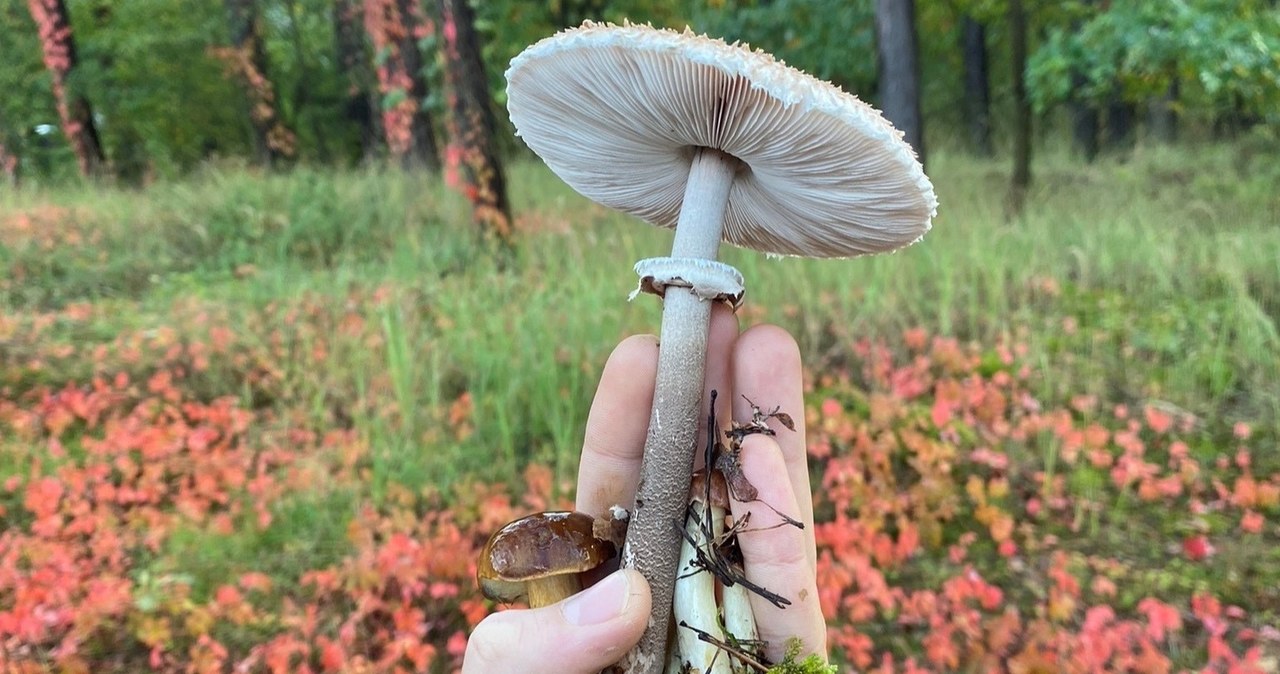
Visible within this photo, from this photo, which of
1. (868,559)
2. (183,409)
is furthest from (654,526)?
(183,409)

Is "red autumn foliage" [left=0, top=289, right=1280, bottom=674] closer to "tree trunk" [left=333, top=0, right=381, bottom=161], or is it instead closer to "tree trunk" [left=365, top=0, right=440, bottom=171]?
"tree trunk" [left=365, top=0, right=440, bottom=171]

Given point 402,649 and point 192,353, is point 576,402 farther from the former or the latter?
point 192,353

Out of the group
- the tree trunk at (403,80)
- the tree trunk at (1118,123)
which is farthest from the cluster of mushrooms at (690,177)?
the tree trunk at (1118,123)

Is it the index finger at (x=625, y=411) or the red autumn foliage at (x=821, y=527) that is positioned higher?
the index finger at (x=625, y=411)

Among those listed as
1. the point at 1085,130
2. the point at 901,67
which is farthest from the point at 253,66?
the point at 1085,130

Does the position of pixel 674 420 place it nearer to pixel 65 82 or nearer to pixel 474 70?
pixel 474 70

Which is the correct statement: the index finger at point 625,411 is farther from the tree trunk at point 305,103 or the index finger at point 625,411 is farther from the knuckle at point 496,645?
the tree trunk at point 305,103
